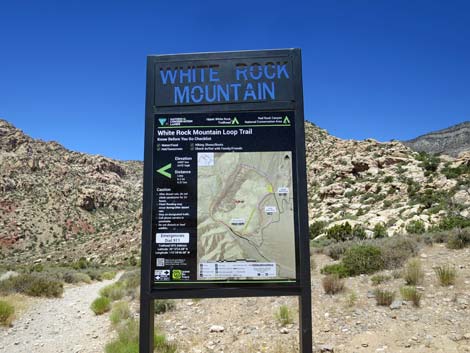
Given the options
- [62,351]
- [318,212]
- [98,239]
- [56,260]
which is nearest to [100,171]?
[98,239]

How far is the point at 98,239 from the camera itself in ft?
169

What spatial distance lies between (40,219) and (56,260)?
57.1 ft

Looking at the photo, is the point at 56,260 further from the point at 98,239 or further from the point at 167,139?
the point at 167,139

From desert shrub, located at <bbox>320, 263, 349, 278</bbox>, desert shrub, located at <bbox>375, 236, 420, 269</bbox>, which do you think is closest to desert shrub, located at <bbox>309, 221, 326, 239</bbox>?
desert shrub, located at <bbox>375, 236, 420, 269</bbox>

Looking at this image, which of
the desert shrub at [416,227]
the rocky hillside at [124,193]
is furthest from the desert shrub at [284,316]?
the rocky hillside at [124,193]

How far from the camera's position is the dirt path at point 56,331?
714 cm

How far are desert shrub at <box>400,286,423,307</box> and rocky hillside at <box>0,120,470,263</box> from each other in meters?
Result: 11.0

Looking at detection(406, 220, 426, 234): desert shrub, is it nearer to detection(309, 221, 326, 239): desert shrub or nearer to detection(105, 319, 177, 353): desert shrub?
detection(309, 221, 326, 239): desert shrub

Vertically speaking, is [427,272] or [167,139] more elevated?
[167,139]

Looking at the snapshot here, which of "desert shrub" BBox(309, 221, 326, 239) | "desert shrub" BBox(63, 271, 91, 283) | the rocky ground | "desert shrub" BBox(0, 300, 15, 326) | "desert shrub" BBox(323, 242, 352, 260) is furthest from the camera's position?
"desert shrub" BBox(309, 221, 326, 239)

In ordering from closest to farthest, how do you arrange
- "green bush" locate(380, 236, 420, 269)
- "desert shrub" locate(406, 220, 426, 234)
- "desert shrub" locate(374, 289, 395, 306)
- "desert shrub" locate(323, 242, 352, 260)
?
"desert shrub" locate(374, 289, 395, 306) → "green bush" locate(380, 236, 420, 269) → "desert shrub" locate(323, 242, 352, 260) → "desert shrub" locate(406, 220, 426, 234)

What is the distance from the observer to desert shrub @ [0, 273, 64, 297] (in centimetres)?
1191

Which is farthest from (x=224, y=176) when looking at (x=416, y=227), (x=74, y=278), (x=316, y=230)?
(x=316, y=230)

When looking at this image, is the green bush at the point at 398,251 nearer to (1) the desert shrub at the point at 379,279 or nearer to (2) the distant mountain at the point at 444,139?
(1) the desert shrub at the point at 379,279
